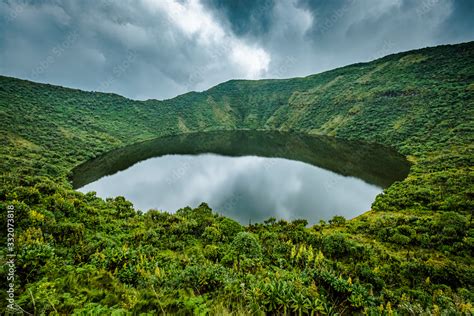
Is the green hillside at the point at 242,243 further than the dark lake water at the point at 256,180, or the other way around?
the dark lake water at the point at 256,180

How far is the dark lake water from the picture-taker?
1176 inches

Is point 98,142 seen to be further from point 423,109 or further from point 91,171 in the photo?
point 423,109

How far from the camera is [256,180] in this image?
1624 inches

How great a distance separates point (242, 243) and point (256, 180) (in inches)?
→ 1051

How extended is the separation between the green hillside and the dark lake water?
3.79 meters

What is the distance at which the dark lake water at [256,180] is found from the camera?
29.9m

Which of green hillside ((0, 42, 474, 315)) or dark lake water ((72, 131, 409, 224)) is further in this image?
dark lake water ((72, 131, 409, 224))

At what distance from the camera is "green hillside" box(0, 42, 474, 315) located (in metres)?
5.86

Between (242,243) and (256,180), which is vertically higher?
(256,180)

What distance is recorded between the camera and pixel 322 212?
27.9 metres

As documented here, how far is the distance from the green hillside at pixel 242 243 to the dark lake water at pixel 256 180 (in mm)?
3794

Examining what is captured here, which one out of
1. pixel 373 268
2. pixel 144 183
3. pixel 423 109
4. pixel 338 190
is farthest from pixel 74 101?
pixel 423 109

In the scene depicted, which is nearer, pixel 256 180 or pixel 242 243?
pixel 242 243

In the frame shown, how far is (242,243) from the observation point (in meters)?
14.8
